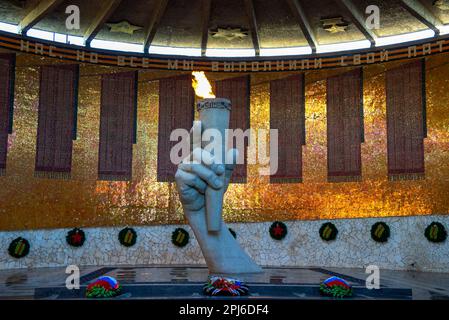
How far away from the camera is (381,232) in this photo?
46.4ft

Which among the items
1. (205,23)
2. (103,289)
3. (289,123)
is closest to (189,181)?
(103,289)

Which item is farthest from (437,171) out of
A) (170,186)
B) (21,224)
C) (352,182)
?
(21,224)

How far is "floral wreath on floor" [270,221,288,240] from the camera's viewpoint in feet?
49.0

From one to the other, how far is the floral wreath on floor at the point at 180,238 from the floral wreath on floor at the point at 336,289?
7.67 metres

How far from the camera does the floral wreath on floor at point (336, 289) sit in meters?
7.43

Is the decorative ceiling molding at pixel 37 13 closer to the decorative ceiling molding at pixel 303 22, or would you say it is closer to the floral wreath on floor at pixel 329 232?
the decorative ceiling molding at pixel 303 22

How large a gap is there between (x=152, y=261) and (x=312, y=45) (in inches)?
319

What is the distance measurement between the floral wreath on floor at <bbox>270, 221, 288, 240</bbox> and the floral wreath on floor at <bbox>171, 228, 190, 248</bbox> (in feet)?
8.01

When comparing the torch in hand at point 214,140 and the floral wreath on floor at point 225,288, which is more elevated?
the torch in hand at point 214,140

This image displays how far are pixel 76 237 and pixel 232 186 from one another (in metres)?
4.69

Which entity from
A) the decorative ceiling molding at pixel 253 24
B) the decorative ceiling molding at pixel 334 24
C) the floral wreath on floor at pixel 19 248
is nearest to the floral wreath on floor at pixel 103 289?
the floral wreath on floor at pixel 19 248

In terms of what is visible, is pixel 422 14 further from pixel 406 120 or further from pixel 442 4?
pixel 406 120

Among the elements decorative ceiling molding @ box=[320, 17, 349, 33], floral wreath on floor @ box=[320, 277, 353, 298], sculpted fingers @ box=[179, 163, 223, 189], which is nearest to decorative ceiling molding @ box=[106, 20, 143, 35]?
decorative ceiling molding @ box=[320, 17, 349, 33]

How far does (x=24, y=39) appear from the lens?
14.5 metres
